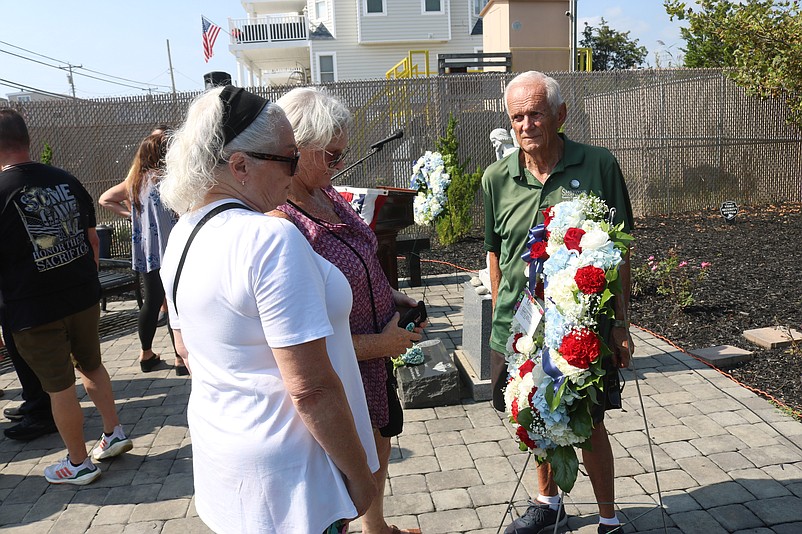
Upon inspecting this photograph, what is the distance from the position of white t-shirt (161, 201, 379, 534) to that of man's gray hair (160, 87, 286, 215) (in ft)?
0.24

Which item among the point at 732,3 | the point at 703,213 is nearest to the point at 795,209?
the point at 703,213

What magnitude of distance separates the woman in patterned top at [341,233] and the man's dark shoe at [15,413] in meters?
3.44

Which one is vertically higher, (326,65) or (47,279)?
(326,65)

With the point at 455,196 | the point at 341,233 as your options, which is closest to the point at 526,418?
the point at 341,233

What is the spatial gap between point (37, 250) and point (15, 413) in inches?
69.7

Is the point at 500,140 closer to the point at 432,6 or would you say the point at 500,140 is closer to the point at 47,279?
the point at 47,279

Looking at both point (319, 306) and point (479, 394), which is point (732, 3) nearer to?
point (479, 394)

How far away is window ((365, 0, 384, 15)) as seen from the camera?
90.1 ft

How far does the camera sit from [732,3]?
11.7 metres

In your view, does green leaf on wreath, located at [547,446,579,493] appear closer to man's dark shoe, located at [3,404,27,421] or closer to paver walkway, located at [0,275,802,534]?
paver walkway, located at [0,275,802,534]

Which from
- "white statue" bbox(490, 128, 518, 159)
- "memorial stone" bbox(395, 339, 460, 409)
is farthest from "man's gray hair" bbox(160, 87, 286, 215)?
"white statue" bbox(490, 128, 518, 159)

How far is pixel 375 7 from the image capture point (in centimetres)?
2758

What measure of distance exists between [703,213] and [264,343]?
41.9ft

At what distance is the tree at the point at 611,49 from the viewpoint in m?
41.9
